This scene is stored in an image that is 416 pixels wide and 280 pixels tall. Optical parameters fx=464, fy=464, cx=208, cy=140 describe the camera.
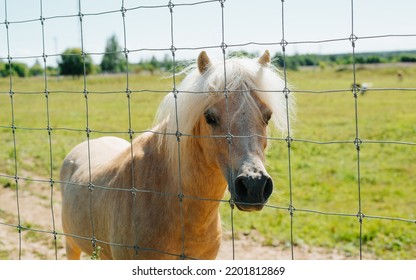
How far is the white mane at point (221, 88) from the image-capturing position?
2.80m

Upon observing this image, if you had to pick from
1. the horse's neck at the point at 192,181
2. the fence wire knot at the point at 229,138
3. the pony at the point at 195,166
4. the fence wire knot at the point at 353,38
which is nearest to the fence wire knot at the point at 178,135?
the pony at the point at 195,166

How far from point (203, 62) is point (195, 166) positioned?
2.26ft

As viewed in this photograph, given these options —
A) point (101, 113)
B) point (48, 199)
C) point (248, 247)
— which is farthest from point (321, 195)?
point (101, 113)

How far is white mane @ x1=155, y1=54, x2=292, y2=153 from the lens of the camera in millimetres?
2801

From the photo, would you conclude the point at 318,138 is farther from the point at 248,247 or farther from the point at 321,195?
the point at 248,247

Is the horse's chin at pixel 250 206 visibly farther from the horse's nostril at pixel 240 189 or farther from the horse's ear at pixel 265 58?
the horse's ear at pixel 265 58

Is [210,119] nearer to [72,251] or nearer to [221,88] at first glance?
[221,88]

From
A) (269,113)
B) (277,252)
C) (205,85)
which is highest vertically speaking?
(205,85)

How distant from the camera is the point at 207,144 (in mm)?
2924

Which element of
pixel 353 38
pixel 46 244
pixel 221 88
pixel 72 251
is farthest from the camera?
pixel 46 244

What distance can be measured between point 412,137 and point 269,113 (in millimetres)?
11612

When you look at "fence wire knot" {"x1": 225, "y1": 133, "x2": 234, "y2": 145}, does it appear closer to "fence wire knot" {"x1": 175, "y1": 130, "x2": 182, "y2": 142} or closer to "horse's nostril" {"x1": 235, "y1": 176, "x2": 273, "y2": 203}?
"horse's nostril" {"x1": 235, "y1": 176, "x2": 273, "y2": 203}

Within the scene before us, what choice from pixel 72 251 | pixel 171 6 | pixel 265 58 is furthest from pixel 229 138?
pixel 72 251

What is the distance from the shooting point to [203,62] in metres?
2.96
